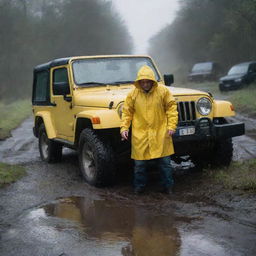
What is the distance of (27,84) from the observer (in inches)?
1566

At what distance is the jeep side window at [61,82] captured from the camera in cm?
681

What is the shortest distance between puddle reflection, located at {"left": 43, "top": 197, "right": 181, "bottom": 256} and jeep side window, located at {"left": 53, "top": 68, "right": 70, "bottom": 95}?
187 cm

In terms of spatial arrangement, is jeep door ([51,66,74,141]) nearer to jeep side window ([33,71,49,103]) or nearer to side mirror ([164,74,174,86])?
jeep side window ([33,71,49,103])

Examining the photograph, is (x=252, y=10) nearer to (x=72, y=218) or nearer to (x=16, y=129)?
(x=16, y=129)

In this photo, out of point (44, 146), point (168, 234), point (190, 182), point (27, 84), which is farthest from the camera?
point (27, 84)

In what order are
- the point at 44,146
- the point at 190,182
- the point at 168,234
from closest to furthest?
the point at 168,234
the point at 190,182
the point at 44,146

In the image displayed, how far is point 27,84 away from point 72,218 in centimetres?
3618

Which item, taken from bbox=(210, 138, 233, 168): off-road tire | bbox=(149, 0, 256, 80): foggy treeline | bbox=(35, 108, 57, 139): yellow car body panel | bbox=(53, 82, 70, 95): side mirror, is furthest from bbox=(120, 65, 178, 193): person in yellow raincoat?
bbox=(149, 0, 256, 80): foggy treeline

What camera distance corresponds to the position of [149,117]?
216 inches

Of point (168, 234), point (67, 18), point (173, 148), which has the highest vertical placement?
point (67, 18)

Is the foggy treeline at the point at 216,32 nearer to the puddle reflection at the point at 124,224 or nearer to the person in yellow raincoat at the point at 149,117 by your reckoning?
the person in yellow raincoat at the point at 149,117

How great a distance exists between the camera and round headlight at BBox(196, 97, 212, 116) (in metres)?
6.13

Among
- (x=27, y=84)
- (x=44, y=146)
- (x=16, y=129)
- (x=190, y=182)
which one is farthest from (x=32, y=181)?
(x=27, y=84)

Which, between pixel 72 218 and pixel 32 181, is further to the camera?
pixel 32 181
